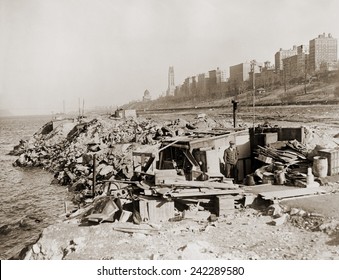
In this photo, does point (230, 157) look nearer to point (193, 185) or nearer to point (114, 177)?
point (193, 185)

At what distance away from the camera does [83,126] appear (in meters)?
36.5

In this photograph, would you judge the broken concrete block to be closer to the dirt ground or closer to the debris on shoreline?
the debris on shoreline

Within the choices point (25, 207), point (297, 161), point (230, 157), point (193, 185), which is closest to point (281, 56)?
point (297, 161)

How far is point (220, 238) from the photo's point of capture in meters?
8.28

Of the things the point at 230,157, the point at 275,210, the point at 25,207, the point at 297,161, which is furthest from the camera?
the point at 25,207

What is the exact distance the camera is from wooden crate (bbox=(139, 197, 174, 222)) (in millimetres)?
9812

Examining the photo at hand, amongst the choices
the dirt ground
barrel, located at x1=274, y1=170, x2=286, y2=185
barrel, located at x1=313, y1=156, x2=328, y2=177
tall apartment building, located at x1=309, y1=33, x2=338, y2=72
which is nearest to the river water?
the dirt ground

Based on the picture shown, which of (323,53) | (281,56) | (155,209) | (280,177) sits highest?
(281,56)

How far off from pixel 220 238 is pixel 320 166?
18.8ft

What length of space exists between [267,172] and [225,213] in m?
3.51

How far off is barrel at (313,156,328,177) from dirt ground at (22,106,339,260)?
1.71m

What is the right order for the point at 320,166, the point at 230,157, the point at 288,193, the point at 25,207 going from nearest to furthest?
1. the point at 288,193
2. the point at 320,166
3. the point at 230,157
4. the point at 25,207
